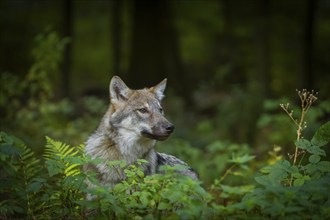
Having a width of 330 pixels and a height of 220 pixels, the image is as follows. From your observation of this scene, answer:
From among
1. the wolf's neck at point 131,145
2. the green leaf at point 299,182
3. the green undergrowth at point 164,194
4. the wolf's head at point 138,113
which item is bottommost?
the green undergrowth at point 164,194

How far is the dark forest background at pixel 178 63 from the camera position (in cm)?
1154

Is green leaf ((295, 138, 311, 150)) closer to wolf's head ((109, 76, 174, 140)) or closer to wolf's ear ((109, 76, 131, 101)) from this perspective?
wolf's head ((109, 76, 174, 140))

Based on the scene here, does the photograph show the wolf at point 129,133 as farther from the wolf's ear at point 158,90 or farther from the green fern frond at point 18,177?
the green fern frond at point 18,177

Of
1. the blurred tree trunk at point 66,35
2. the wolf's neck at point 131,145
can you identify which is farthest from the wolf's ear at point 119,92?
the blurred tree trunk at point 66,35

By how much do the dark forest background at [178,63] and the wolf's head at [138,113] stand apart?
10.2 ft

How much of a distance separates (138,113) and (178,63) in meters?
18.2

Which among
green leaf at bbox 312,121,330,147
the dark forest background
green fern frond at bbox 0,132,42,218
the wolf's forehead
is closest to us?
green fern frond at bbox 0,132,42,218

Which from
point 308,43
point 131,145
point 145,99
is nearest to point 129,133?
point 131,145

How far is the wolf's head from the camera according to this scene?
6.82 meters

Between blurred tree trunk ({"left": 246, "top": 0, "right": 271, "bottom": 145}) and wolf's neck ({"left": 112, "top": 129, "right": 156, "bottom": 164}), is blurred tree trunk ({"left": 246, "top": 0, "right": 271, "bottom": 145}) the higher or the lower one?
the higher one

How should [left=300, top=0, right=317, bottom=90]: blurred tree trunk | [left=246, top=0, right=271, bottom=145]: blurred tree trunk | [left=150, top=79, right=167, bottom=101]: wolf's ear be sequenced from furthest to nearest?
[left=300, top=0, right=317, bottom=90]: blurred tree trunk
[left=246, top=0, right=271, bottom=145]: blurred tree trunk
[left=150, top=79, right=167, bottom=101]: wolf's ear

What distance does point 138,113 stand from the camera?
281 inches

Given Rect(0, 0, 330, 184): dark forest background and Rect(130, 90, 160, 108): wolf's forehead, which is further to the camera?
Rect(0, 0, 330, 184): dark forest background

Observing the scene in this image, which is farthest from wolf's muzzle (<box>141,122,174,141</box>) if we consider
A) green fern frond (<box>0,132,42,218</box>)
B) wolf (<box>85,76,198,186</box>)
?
green fern frond (<box>0,132,42,218</box>)
